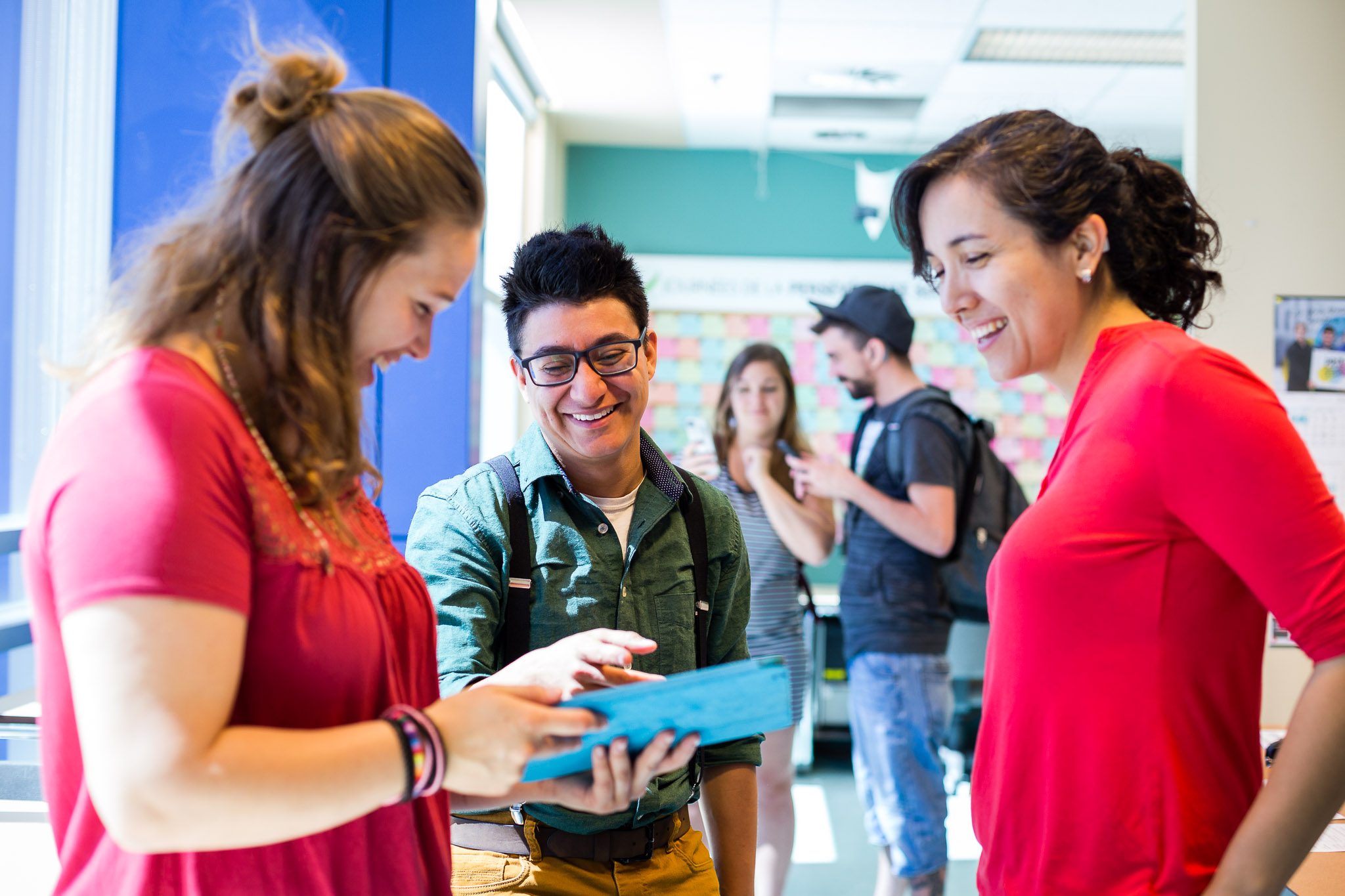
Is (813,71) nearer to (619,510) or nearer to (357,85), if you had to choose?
(357,85)

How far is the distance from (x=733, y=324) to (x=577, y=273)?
16.1ft

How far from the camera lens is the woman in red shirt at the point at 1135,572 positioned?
3.28 ft

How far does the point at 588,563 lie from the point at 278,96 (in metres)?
0.85

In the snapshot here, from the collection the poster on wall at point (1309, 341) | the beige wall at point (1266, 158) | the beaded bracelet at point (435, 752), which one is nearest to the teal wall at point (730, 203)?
the beige wall at point (1266, 158)

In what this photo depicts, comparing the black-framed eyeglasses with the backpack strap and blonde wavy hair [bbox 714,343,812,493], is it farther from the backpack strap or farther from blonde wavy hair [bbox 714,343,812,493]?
blonde wavy hair [bbox 714,343,812,493]

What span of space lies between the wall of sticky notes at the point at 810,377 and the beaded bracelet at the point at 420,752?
5632 mm

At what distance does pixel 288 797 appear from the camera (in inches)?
29.9

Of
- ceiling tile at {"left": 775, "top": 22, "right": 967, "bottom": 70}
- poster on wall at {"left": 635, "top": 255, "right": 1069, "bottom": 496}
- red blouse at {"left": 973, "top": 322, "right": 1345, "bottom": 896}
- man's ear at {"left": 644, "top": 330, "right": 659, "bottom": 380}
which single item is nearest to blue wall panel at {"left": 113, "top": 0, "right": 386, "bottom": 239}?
man's ear at {"left": 644, "top": 330, "right": 659, "bottom": 380}

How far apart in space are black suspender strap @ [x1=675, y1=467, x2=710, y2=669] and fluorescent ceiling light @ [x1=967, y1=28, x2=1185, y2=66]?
3778 mm

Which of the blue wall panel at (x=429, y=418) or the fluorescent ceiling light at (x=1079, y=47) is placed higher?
the fluorescent ceiling light at (x=1079, y=47)

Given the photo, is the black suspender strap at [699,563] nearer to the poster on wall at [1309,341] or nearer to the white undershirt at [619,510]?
the white undershirt at [619,510]

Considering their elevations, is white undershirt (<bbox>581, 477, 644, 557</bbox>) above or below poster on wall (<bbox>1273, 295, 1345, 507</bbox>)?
below

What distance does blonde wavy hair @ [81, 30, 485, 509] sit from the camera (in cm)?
87

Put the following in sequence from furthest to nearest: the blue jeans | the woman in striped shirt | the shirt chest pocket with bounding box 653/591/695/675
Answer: the woman in striped shirt → the blue jeans → the shirt chest pocket with bounding box 653/591/695/675
